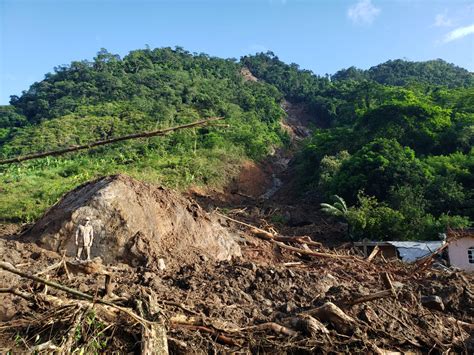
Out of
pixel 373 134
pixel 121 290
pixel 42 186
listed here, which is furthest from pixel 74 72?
pixel 121 290

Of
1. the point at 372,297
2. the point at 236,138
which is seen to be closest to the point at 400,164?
the point at 236,138

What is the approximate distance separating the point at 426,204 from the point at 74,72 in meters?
43.9

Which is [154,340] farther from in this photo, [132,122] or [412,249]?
[132,122]

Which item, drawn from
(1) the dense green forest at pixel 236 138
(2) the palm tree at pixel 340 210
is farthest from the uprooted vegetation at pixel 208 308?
(2) the palm tree at pixel 340 210

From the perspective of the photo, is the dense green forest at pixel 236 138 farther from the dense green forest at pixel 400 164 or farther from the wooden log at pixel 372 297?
the wooden log at pixel 372 297

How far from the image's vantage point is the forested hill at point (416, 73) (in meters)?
72.3

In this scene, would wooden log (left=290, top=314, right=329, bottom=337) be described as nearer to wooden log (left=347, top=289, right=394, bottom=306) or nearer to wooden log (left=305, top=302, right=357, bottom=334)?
wooden log (left=305, top=302, right=357, bottom=334)

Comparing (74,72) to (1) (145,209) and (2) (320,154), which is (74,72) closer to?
(2) (320,154)

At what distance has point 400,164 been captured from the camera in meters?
26.9

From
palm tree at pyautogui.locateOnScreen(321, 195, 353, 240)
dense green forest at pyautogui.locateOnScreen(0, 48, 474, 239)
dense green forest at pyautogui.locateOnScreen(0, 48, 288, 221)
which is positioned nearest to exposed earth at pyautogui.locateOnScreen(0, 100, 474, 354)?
dense green forest at pyautogui.locateOnScreen(0, 48, 474, 239)

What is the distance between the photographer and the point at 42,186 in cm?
2627

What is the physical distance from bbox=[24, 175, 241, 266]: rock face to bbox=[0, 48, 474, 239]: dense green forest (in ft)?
5.55

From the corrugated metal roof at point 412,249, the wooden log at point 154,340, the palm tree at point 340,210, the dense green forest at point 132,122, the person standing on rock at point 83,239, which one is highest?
the dense green forest at point 132,122

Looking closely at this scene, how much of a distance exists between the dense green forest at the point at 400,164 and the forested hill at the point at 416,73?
2250 cm
